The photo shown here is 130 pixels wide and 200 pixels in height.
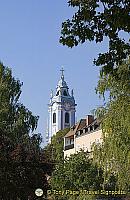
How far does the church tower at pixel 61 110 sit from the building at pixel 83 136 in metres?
42.4

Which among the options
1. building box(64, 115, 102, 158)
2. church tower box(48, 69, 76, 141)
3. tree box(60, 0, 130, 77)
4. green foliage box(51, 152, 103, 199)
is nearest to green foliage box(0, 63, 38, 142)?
green foliage box(51, 152, 103, 199)

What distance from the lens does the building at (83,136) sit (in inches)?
2580

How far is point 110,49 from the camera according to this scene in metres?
7.94

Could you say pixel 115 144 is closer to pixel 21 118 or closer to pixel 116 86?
pixel 116 86

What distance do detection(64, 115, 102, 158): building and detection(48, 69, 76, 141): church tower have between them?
139ft

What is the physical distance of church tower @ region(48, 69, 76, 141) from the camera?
395 ft

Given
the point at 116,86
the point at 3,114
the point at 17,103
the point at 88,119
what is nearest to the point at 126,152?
the point at 116,86

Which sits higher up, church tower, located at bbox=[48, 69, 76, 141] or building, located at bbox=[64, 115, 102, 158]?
church tower, located at bbox=[48, 69, 76, 141]

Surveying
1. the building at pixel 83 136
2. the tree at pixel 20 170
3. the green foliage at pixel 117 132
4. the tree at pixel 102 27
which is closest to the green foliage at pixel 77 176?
the tree at pixel 20 170

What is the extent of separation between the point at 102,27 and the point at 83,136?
62.6 m

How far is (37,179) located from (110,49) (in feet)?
69.2

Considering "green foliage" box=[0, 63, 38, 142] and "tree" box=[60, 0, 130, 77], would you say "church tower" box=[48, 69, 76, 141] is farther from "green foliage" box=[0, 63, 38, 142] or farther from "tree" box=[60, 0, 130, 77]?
"tree" box=[60, 0, 130, 77]

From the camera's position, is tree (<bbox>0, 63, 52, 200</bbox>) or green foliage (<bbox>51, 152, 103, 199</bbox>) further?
green foliage (<bbox>51, 152, 103, 199</bbox>)

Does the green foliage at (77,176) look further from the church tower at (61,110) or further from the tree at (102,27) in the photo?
the church tower at (61,110)
